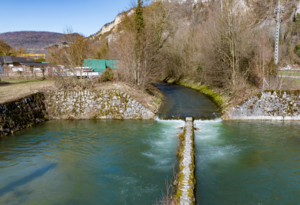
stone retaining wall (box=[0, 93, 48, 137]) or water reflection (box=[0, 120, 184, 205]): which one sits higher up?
stone retaining wall (box=[0, 93, 48, 137])

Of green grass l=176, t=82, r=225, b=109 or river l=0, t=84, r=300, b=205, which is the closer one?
river l=0, t=84, r=300, b=205

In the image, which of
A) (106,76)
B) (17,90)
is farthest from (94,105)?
(17,90)

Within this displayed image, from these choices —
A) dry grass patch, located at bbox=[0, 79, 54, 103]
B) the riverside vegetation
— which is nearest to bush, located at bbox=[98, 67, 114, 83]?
the riverside vegetation

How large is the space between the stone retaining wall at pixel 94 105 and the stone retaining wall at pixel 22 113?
75 cm

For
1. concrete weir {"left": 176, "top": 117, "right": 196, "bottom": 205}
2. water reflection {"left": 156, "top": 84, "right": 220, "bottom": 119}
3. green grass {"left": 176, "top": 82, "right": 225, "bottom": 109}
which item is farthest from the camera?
green grass {"left": 176, "top": 82, "right": 225, "bottom": 109}

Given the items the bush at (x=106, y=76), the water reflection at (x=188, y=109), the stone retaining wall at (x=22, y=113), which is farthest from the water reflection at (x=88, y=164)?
the bush at (x=106, y=76)

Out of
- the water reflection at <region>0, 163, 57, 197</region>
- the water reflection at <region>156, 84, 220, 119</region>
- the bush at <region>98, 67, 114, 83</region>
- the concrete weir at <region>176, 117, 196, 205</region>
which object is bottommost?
the water reflection at <region>0, 163, 57, 197</region>

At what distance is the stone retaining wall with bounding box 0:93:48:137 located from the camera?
1223 centimetres

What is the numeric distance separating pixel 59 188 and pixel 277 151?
30.7ft

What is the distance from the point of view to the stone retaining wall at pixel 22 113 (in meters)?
12.2

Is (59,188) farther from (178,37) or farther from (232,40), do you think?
(178,37)

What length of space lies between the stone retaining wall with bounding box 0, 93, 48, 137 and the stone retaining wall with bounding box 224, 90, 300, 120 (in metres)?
13.9

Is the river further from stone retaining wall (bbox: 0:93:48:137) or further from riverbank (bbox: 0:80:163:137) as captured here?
riverbank (bbox: 0:80:163:137)

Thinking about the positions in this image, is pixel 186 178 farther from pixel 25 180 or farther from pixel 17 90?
pixel 17 90
